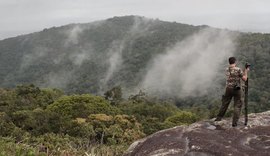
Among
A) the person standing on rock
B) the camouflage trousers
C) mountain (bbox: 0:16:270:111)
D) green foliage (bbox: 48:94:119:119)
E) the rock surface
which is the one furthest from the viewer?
mountain (bbox: 0:16:270:111)

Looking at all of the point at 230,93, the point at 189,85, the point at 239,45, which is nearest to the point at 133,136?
the point at 230,93

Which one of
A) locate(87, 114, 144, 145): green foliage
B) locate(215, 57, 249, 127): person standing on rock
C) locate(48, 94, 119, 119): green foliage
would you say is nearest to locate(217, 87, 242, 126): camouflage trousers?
locate(215, 57, 249, 127): person standing on rock

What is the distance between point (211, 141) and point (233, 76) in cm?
217

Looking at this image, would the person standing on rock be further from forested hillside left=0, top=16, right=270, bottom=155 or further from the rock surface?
forested hillside left=0, top=16, right=270, bottom=155

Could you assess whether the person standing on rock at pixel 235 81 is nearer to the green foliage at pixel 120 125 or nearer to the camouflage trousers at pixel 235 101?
the camouflage trousers at pixel 235 101

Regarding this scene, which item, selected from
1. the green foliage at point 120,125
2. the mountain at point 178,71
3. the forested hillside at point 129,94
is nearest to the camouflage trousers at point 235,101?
the forested hillside at point 129,94

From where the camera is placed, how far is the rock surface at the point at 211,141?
9781 mm

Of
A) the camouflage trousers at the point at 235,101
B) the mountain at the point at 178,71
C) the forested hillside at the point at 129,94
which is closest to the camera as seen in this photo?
the camouflage trousers at the point at 235,101

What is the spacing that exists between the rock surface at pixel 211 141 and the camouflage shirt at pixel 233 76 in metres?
0.98

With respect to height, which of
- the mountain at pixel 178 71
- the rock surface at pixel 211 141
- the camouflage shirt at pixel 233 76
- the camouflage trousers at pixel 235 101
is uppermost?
the camouflage shirt at pixel 233 76

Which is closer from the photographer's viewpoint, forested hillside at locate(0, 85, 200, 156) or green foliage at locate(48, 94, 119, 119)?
forested hillside at locate(0, 85, 200, 156)

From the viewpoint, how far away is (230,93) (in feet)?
38.7

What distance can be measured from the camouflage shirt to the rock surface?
982mm

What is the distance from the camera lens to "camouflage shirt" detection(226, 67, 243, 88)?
11.5 metres
